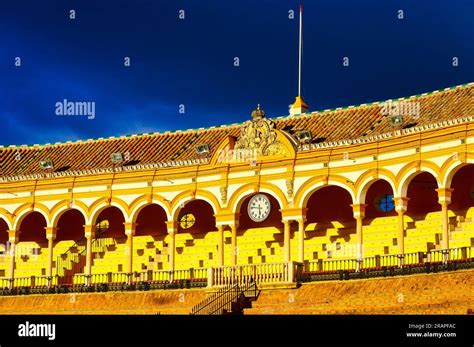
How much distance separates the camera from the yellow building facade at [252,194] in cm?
5003

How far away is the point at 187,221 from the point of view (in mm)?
59312

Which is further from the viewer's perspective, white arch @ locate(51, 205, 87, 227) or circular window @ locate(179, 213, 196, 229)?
circular window @ locate(179, 213, 196, 229)

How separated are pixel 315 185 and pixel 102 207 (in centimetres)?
1227

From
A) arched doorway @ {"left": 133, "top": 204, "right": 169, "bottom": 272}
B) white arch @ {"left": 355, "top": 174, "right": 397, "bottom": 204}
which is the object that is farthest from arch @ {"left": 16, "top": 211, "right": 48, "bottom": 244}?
white arch @ {"left": 355, "top": 174, "right": 397, "bottom": 204}

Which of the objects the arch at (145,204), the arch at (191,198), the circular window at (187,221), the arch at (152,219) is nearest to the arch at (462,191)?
the arch at (191,198)

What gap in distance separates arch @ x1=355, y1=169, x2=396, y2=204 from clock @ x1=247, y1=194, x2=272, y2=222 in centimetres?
571

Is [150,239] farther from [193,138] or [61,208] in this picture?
[193,138]

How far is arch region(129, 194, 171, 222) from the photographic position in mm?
56688

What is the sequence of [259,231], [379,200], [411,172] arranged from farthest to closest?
[259,231]
[379,200]
[411,172]

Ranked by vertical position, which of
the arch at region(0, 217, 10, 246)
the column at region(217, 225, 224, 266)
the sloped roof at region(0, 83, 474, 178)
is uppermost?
the sloped roof at region(0, 83, 474, 178)

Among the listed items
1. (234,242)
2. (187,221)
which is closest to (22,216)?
(187,221)

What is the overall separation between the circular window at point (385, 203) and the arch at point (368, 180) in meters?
1.84

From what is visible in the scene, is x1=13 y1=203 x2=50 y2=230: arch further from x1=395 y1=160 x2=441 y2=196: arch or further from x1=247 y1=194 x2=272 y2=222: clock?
x1=395 y1=160 x2=441 y2=196: arch
